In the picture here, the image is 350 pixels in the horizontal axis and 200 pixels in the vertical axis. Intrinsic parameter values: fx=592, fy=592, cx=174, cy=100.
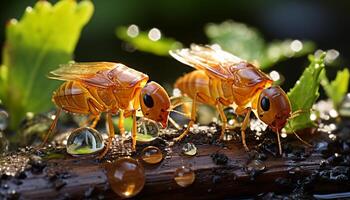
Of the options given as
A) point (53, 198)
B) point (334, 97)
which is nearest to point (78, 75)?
point (53, 198)

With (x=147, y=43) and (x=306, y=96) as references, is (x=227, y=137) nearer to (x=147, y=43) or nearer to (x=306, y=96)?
(x=306, y=96)

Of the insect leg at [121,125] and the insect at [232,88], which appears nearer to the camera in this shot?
the insect at [232,88]

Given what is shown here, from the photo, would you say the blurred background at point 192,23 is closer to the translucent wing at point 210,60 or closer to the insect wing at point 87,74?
the translucent wing at point 210,60

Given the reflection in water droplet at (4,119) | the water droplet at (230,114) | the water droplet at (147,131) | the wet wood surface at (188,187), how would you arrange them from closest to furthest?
1. the wet wood surface at (188,187)
2. the water droplet at (147,131)
3. the water droplet at (230,114)
4. the reflection in water droplet at (4,119)

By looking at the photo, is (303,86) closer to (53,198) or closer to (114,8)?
(53,198)

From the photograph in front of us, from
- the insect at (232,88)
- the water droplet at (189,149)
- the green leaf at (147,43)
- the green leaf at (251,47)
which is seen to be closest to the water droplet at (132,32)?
the green leaf at (147,43)

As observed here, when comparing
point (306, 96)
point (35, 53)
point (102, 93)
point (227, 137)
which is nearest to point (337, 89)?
point (306, 96)

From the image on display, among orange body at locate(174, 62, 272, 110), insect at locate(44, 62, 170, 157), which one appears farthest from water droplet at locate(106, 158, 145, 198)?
orange body at locate(174, 62, 272, 110)
